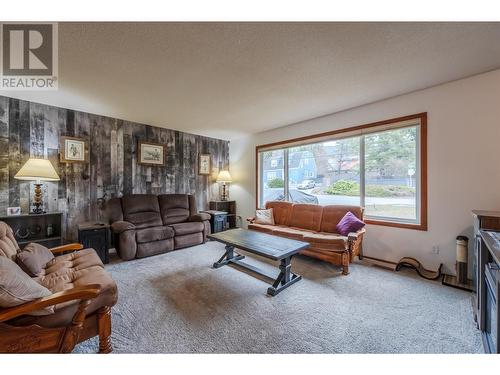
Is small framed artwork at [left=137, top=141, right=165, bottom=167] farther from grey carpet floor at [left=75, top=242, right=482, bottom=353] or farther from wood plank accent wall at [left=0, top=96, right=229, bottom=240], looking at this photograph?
grey carpet floor at [left=75, top=242, right=482, bottom=353]

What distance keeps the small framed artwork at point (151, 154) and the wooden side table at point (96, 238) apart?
4.99ft

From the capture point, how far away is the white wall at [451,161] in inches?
89.4

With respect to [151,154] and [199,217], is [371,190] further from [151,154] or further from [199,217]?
[151,154]

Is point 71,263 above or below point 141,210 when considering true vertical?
below

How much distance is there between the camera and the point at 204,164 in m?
5.07

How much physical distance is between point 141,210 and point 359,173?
4002 millimetres

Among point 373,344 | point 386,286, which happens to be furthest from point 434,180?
point 373,344

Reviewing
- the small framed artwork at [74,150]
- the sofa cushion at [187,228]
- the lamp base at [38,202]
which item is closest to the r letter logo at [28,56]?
the small framed artwork at [74,150]

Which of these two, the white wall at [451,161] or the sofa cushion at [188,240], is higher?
the white wall at [451,161]

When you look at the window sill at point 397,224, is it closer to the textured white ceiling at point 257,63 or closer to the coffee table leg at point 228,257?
the textured white ceiling at point 257,63

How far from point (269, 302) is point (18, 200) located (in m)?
3.77

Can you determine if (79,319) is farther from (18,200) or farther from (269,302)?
(18,200)

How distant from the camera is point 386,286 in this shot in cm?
230

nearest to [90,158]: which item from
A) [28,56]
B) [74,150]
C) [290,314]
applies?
[74,150]
